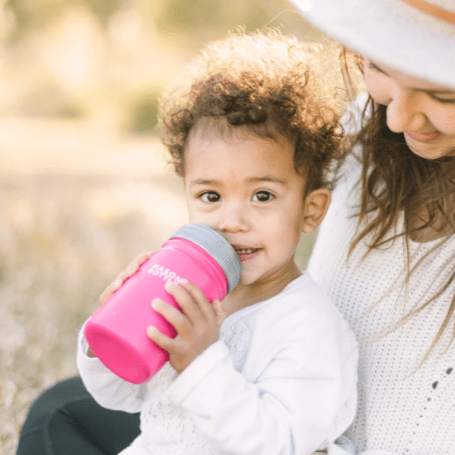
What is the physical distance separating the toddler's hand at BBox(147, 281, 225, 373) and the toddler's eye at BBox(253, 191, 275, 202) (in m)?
0.31

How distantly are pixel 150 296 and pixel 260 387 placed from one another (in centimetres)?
35

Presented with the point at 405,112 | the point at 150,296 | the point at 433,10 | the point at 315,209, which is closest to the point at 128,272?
the point at 150,296

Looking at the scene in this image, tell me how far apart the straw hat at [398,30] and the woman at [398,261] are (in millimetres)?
80

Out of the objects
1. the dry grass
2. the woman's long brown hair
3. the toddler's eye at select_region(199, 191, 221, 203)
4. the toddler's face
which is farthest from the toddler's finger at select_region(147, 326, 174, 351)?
the dry grass

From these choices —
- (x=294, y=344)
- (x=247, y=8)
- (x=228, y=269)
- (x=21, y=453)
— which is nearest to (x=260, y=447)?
(x=294, y=344)

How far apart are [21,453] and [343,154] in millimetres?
1233

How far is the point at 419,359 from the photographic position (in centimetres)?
146

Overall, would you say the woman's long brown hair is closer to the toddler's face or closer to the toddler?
the toddler

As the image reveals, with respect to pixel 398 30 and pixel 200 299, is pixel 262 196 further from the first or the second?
pixel 398 30

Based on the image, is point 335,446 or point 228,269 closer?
point 228,269

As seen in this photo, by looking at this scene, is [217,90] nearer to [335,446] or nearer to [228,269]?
[228,269]

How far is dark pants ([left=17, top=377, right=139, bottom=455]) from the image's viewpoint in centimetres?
167

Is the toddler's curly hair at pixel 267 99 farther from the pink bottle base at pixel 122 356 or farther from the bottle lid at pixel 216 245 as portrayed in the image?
the pink bottle base at pixel 122 356

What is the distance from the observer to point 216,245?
4.00 feet
